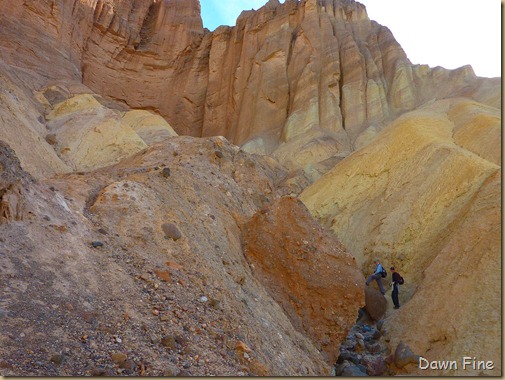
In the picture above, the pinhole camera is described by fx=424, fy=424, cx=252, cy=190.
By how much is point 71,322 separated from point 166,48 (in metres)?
46.0

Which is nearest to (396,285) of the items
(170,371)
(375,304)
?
(375,304)

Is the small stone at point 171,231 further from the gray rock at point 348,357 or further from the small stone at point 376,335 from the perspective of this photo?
the small stone at point 376,335

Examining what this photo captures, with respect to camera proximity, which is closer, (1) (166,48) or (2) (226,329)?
(2) (226,329)

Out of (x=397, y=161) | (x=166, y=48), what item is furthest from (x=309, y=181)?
(x=166, y=48)

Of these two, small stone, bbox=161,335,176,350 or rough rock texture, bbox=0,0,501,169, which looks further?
rough rock texture, bbox=0,0,501,169

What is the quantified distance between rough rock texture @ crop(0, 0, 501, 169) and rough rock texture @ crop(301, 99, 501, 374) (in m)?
9.68

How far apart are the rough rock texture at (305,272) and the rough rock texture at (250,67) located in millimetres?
19086

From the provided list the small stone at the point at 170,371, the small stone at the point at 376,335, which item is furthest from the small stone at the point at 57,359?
the small stone at the point at 376,335

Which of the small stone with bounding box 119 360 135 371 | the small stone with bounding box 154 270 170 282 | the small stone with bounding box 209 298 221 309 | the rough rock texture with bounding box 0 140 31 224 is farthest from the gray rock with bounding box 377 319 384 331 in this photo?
the rough rock texture with bounding box 0 140 31 224

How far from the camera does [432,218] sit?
1434 cm

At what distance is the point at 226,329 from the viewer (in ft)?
23.7

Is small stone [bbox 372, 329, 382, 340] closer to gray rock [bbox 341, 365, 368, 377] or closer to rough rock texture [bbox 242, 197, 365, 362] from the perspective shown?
rough rock texture [bbox 242, 197, 365, 362]

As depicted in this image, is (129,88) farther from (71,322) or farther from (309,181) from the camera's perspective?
(71,322)

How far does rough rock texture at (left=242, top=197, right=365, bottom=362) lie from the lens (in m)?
9.95
